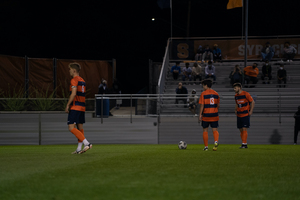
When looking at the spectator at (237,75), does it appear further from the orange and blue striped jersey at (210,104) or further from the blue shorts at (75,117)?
the blue shorts at (75,117)

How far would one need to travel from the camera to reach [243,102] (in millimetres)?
12141

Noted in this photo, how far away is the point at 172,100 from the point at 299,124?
572cm

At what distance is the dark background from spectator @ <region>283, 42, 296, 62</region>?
13.8 metres

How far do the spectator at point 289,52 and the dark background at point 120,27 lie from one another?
13761mm

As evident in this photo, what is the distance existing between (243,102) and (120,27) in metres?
34.4

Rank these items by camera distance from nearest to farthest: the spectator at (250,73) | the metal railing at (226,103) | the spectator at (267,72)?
the metal railing at (226,103), the spectator at (250,73), the spectator at (267,72)

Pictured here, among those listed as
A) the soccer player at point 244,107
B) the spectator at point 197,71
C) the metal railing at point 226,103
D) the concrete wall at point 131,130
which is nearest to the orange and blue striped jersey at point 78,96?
the soccer player at point 244,107

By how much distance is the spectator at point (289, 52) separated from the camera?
25625 mm

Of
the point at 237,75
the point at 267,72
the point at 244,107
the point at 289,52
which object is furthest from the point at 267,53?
the point at 244,107

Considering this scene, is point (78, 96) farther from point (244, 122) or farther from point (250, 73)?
point (250, 73)

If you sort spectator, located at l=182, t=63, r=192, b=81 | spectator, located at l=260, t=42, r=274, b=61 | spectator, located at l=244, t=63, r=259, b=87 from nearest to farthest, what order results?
spectator, located at l=244, t=63, r=259, b=87 → spectator, located at l=182, t=63, r=192, b=81 → spectator, located at l=260, t=42, r=274, b=61

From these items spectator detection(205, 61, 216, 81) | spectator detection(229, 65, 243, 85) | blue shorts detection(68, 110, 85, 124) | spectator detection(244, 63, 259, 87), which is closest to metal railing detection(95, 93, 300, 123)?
spectator detection(229, 65, 243, 85)

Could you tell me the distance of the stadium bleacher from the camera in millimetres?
19828

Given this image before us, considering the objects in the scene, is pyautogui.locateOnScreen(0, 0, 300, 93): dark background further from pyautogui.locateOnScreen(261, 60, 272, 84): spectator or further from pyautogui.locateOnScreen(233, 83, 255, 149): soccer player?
pyautogui.locateOnScreen(233, 83, 255, 149): soccer player
